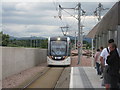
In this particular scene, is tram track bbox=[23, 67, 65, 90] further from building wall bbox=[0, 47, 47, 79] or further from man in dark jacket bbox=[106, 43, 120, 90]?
man in dark jacket bbox=[106, 43, 120, 90]

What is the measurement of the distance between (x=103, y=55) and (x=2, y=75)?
27.0 feet

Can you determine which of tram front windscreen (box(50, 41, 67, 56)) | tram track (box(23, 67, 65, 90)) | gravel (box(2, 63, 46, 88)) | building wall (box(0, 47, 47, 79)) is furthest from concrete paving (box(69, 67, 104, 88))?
tram front windscreen (box(50, 41, 67, 56))

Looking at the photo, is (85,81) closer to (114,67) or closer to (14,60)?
(114,67)

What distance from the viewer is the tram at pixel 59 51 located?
28.1 m

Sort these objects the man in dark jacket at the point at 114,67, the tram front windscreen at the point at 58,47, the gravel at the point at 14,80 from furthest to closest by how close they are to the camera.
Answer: the tram front windscreen at the point at 58,47 → the gravel at the point at 14,80 → the man in dark jacket at the point at 114,67

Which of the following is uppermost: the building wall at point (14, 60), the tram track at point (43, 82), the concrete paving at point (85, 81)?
the building wall at point (14, 60)

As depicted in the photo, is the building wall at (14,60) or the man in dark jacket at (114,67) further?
the building wall at (14,60)

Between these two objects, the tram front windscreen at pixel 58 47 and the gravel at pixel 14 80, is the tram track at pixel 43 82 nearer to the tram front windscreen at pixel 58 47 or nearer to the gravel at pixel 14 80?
the gravel at pixel 14 80

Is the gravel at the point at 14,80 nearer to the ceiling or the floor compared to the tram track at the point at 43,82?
nearer to the ceiling

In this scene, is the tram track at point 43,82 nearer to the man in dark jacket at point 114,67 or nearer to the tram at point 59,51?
the man in dark jacket at point 114,67

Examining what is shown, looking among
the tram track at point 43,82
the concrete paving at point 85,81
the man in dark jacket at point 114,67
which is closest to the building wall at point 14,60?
the tram track at point 43,82

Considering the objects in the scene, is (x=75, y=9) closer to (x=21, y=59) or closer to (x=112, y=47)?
(x=21, y=59)

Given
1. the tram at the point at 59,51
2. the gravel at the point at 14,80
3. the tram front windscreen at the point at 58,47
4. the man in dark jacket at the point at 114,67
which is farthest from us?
the tram front windscreen at the point at 58,47

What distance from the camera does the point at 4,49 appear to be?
1689 centimetres
